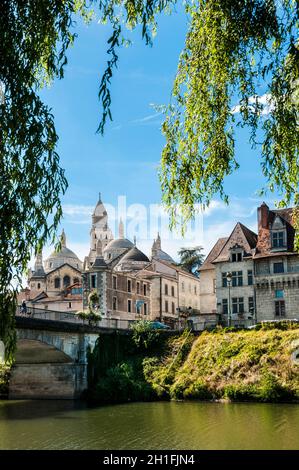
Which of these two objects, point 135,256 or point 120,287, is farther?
point 135,256

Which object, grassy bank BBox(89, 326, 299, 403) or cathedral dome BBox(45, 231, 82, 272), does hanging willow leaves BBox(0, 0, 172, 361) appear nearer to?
grassy bank BBox(89, 326, 299, 403)

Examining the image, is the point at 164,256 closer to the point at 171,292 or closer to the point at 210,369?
the point at 171,292

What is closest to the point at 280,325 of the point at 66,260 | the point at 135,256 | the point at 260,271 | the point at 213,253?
the point at 260,271

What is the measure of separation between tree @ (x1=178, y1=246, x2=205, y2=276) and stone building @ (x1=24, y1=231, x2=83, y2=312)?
15.8 metres

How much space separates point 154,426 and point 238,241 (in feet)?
88.1

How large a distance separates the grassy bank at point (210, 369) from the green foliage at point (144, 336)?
0.16 m

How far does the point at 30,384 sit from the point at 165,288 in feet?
101

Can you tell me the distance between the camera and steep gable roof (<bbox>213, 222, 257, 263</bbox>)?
155ft

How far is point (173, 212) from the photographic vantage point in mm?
10227

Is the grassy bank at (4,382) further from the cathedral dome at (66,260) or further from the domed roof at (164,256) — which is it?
the cathedral dome at (66,260)

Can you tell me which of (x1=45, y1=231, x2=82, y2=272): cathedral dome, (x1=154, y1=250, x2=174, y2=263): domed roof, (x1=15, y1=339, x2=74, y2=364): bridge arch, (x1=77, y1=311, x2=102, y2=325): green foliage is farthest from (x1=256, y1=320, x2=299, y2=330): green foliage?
(x1=45, y1=231, x2=82, y2=272): cathedral dome

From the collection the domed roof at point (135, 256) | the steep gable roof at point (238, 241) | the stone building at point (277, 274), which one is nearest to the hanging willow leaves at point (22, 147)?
the stone building at point (277, 274)

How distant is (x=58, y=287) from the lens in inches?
3179

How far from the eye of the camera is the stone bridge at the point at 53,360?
34.9 metres
